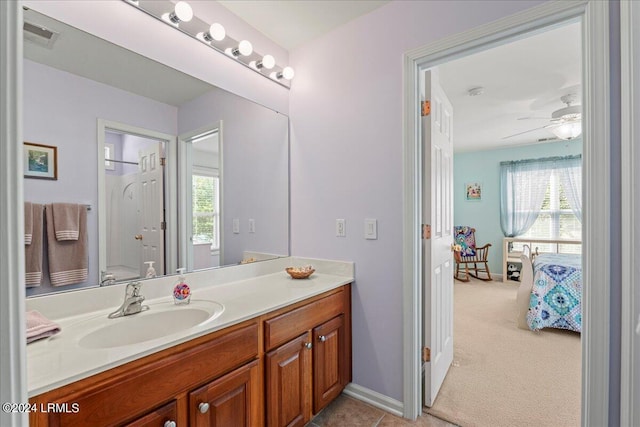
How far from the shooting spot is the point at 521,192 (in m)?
5.33

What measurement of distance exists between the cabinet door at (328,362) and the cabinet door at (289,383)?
0.22 ft

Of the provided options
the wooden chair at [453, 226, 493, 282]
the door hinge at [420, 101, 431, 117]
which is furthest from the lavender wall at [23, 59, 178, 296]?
the wooden chair at [453, 226, 493, 282]

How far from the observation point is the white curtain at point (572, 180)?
190 inches

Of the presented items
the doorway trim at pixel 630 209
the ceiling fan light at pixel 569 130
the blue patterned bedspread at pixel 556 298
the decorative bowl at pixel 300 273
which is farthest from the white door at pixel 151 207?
the ceiling fan light at pixel 569 130

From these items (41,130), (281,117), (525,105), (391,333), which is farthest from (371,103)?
(525,105)

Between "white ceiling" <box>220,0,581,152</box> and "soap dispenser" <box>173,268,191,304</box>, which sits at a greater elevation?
"white ceiling" <box>220,0,581,152</box>

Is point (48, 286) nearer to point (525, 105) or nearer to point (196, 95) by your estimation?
point (196, 95)

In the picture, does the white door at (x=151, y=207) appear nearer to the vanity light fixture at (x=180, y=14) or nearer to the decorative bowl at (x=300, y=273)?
the vanity light fixture at (x=180, y=14)

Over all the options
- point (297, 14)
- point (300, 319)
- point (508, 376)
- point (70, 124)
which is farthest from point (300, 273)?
point (508, 376)

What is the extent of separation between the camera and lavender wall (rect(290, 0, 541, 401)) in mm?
1715

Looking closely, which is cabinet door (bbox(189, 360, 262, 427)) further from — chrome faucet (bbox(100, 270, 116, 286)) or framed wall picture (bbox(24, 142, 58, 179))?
framed wall picture (bbox(24, 142, 58, 179))

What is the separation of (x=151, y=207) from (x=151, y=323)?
599 mm

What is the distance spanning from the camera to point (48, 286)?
1172 millimetres

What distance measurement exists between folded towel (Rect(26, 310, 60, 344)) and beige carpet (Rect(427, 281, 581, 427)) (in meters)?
1.91
